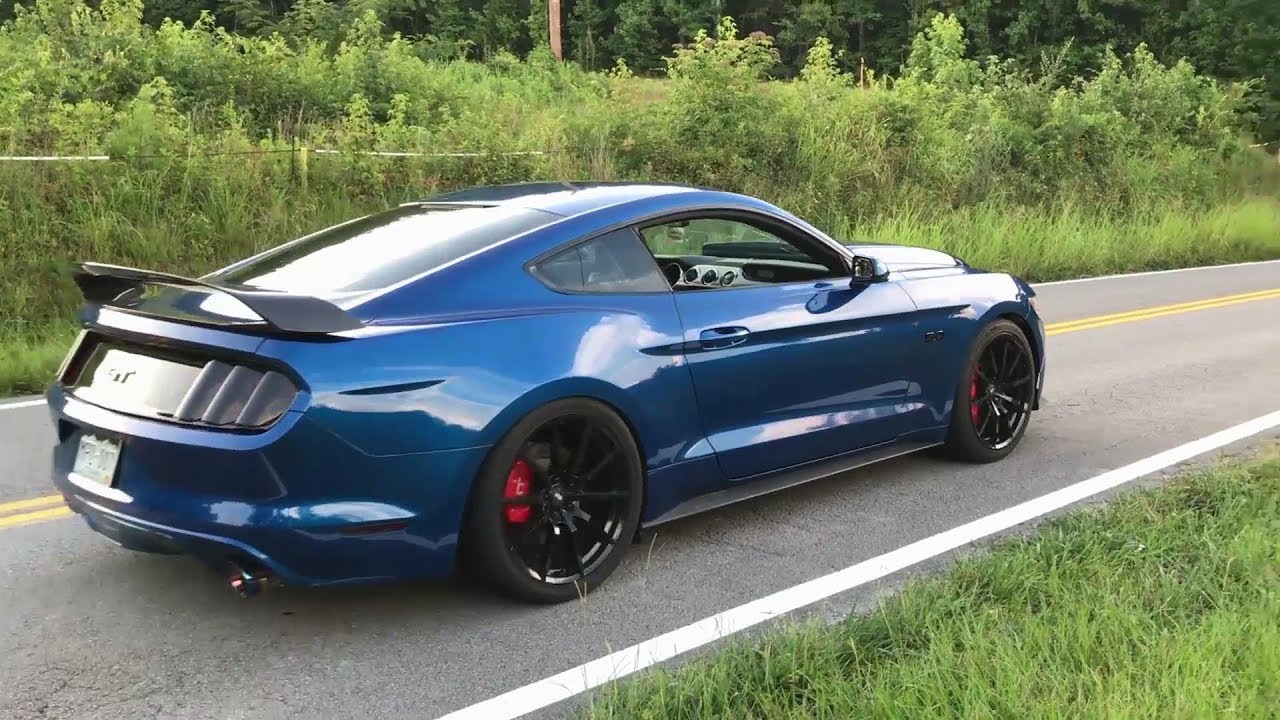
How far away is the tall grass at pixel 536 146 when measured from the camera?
10.1 metres

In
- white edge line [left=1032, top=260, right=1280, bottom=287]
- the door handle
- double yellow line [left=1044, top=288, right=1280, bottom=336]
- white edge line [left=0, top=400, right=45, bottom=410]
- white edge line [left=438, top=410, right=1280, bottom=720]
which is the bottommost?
white edge line [left=1032, top=260, right=1280, bottom=287]

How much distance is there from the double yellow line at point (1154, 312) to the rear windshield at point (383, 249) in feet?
22.8

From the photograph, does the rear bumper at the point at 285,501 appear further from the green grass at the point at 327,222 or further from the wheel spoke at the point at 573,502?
the green grass at the point at 327,222

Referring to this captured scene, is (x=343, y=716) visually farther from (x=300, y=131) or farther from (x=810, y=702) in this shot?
(x=300, y=131)

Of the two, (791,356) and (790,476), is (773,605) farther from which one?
(791,356)

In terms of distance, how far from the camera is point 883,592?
3939mm

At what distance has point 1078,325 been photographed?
10328 mm

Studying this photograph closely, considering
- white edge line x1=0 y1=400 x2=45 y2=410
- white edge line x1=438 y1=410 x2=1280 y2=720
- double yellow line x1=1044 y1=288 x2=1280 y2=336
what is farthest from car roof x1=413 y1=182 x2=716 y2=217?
double yellow line x1=1044 y1=288 x2=1280 y2=336

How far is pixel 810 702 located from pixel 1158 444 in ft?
12.9

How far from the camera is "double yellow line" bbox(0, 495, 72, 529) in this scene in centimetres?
467

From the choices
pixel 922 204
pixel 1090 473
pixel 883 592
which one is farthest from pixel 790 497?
pixel 922 204

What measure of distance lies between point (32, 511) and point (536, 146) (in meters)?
9.22

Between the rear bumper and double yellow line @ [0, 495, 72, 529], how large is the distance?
1.38 metres

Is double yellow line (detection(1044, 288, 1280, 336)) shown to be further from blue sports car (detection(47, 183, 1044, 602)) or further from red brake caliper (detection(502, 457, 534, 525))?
red brake caliper (detection(502, 457, 534, 525))
